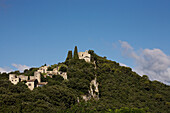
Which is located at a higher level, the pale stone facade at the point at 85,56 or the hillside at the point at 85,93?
the pale stone facade at the point at 85,56

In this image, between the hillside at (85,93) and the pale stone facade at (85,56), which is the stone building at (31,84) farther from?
the pale stone facade at (85,56)

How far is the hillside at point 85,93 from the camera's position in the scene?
136ft

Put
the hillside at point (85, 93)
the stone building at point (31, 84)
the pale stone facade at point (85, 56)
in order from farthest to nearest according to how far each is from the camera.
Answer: the pale stone facade at point (85, 56) < the stone building at point (31, 84) < the hillside at point (85, 93)

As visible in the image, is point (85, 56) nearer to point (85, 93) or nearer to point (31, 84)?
point (85, 93)

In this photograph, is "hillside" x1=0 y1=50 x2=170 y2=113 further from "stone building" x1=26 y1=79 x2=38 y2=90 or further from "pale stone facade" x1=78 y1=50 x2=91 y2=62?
"pale stone facade" x1=78 y1=50 x2=91 y2=62

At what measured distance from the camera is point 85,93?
56.5m

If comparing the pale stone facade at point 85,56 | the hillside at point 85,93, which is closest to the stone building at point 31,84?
the hillside at point 85,93

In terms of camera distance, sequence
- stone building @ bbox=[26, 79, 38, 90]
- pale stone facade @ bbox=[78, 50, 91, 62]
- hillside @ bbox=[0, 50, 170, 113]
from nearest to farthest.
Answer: hillside @ bbox=[0, 50, 170, 113]
stone building @ bbox=[26, 79, 38, 90]
pale stone facade @ bbox=[78, 50, 91, 62]

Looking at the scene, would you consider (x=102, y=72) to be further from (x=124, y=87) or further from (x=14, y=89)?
(x=14, y=89)

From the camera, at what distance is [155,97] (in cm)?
7400

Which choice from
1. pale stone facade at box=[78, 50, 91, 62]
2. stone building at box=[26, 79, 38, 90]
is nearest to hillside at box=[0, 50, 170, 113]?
stone building at box=[26, 79, 38, 90]

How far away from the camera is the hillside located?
1634 inches

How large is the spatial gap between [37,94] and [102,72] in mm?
40251

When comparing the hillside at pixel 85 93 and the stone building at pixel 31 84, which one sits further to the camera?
the stone building at pixel 31 84
